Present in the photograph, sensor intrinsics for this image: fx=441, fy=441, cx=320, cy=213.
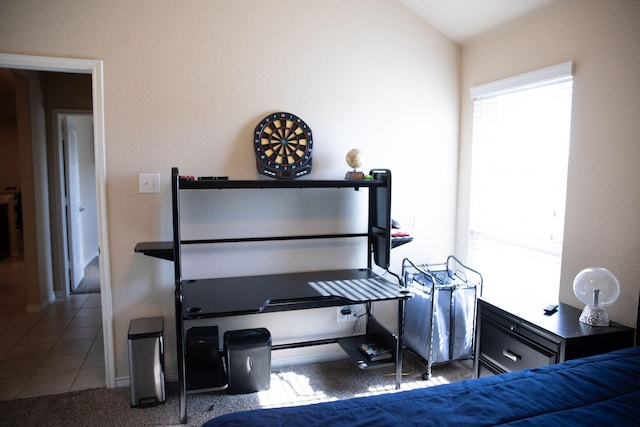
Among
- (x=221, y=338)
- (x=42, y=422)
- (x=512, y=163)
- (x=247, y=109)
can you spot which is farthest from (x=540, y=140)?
(x=42, y=422)

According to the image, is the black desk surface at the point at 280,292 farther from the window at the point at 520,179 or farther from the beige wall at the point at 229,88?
the window at the point at 520,179

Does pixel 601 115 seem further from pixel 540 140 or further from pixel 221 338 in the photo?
pixel 221 338

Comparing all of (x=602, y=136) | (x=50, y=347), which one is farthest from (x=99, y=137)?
(x=602, y=136)

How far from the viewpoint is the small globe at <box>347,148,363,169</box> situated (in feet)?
9.23

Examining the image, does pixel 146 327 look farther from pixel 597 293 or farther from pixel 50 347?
pixel 597 293

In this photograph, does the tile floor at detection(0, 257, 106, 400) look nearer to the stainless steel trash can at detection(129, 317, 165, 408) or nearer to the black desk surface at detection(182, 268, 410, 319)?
the stainless steel trash can at detection(129, 317, 165, 408)

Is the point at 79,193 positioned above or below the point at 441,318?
above

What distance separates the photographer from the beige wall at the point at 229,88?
2.58 m

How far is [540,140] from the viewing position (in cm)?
263

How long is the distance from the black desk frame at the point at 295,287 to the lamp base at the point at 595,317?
0.91m

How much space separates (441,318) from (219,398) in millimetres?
1475

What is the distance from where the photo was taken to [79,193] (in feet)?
17.9

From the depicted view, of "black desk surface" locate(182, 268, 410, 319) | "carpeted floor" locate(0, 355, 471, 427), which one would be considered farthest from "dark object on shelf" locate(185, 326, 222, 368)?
"black desk surface" locate(182, 268, 410, 319)

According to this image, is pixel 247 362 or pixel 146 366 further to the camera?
pixel 247 362
